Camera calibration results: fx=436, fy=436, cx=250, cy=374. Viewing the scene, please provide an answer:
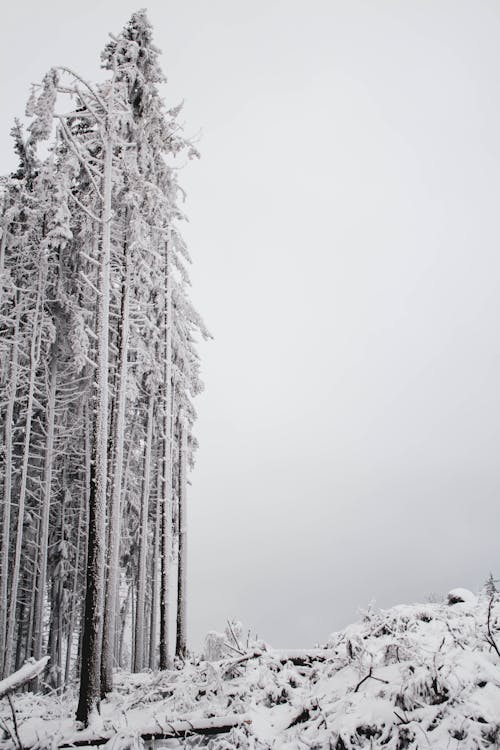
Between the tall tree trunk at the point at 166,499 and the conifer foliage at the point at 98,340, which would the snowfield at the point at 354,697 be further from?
the tall tree trunk at the point at 166,499

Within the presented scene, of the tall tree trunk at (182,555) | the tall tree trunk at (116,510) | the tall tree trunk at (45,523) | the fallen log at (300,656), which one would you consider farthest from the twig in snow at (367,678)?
the tall tree trunk at (45,523)

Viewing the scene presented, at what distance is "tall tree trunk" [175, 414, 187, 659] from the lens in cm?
1491

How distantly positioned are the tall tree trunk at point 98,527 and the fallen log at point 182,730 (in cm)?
320

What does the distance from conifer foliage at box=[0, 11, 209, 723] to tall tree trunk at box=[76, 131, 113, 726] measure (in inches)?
1.0

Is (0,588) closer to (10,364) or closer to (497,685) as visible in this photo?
(10,364)

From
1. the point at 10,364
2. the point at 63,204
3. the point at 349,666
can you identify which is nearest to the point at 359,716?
the point at 349,666

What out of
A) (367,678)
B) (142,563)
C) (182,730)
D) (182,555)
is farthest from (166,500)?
(367,678)

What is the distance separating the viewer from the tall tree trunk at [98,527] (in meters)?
7.70

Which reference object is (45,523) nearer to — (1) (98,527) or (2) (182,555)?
(2) (182,555)

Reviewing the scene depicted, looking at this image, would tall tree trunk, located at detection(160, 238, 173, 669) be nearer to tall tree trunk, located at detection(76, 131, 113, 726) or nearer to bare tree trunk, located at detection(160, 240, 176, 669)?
bare tree trunk, located at detection(160, 240, 176, 669)

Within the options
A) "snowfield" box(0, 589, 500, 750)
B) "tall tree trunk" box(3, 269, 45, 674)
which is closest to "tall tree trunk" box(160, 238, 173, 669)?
"tall tree trunk" box(3, 269, 45, 674)

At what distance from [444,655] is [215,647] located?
6219 millimetres

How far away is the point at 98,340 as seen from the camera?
9602mm

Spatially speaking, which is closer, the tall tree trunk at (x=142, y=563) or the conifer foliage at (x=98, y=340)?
the conifer foliage at (x=98, y=340)
